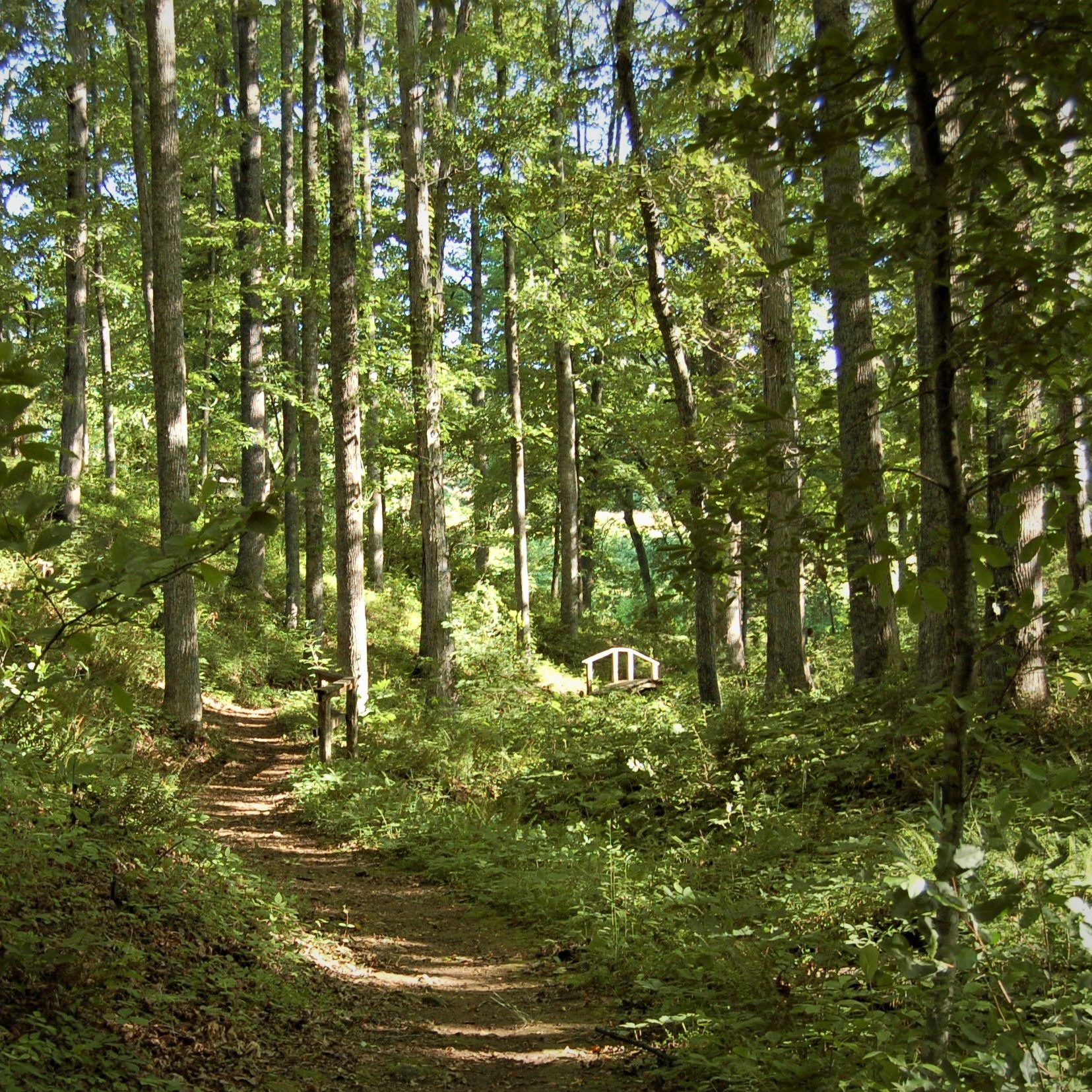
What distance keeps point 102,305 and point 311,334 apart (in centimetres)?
898

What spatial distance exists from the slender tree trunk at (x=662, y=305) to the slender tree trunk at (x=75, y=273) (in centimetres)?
1129

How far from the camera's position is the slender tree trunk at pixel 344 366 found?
473 inches

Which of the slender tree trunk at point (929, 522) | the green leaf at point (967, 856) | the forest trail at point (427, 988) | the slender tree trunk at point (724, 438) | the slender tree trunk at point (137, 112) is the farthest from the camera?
the slender tree trunk at point (137, 112)

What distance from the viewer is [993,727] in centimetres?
203

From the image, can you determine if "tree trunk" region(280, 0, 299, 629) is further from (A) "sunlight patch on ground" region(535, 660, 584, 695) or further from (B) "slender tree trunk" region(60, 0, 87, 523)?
(A) "sunlight patch on ground" region(535, 660, 584, 695)

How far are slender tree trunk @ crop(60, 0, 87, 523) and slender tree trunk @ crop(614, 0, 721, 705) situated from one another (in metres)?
11.3

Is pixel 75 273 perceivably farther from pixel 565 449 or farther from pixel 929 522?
pixel 929 522

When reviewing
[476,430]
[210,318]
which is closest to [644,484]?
[476,430]

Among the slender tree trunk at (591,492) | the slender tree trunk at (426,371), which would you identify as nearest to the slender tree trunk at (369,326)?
the slender tree trunk at (426,371)

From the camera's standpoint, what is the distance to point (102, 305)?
22.5m

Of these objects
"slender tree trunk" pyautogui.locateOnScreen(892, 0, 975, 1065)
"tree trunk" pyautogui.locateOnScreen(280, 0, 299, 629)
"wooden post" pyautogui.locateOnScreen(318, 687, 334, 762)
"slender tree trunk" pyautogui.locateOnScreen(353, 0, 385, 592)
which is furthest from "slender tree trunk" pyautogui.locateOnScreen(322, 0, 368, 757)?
"slender tree trunk" pyautogui.locateOnScreen(892, 0, 975, 1065)

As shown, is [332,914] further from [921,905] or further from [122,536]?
[921,905]

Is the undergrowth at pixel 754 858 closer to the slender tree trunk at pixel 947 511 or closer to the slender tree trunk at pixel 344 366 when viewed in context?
the slender tree trunk at pixel 947 511

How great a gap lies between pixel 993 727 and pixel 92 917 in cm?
372
